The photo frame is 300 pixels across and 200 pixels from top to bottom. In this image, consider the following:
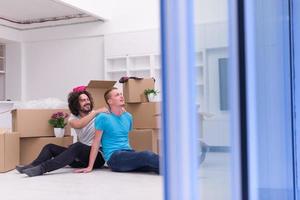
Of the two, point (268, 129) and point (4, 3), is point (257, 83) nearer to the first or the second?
point (268, 129)

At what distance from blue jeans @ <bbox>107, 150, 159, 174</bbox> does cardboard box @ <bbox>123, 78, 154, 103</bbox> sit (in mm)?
1031

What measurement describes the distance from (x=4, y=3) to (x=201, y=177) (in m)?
5.57

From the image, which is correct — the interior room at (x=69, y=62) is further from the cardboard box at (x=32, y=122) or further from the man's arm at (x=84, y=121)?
the man's arm at (x=84, y=121)

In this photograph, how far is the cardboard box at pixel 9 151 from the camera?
11.9 feet

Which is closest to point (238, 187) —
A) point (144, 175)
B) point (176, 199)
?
point (176, 199)

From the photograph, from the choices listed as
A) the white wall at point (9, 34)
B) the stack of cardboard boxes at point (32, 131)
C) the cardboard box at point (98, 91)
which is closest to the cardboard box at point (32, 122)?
the stack of cardboard boxes at point (32, 131)

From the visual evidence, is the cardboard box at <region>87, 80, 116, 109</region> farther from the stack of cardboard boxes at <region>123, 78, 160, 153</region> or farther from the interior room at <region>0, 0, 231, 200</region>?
the stack of cardboard boxes at <region>123, 78, 160, 153</region>

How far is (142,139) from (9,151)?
4.22 feet

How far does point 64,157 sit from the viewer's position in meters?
3.32

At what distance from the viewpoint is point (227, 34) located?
90cm

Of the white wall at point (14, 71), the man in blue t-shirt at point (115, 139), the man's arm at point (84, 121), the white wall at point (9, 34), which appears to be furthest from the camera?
the white wall at point (14, 71)

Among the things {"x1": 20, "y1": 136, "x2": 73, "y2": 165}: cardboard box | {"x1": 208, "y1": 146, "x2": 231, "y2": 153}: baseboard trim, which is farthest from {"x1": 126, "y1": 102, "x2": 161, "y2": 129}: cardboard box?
{"x1": 208, "y1": 146, "x2": 231, "y2": 153}: baseboard trim

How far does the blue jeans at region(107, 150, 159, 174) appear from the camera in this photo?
3.12 meters

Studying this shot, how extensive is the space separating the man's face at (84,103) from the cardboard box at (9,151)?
0.72m
